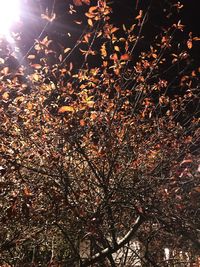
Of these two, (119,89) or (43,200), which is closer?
(119,89)

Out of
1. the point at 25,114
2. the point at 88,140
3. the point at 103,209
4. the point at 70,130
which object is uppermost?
the point at 25,114

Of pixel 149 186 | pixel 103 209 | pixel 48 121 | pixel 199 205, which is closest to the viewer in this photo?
pixel 149 186

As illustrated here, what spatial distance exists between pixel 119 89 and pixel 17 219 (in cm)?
259

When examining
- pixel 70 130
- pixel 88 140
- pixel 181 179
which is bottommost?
pixel 181 179

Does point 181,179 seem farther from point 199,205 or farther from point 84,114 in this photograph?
point 84,114

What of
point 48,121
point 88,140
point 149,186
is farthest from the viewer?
point 88,140

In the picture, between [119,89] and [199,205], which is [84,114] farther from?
[199,205]

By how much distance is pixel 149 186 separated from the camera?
415 cm

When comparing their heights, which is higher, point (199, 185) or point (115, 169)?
point (115, 169)

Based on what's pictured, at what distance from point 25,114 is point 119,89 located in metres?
1.72

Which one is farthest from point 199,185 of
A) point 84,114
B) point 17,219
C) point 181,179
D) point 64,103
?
point 17,219

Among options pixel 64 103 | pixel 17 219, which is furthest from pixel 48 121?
pixel 17 219

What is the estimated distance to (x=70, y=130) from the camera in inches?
170

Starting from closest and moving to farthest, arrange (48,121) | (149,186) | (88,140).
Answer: (149,186), (48,121), (88,140)
